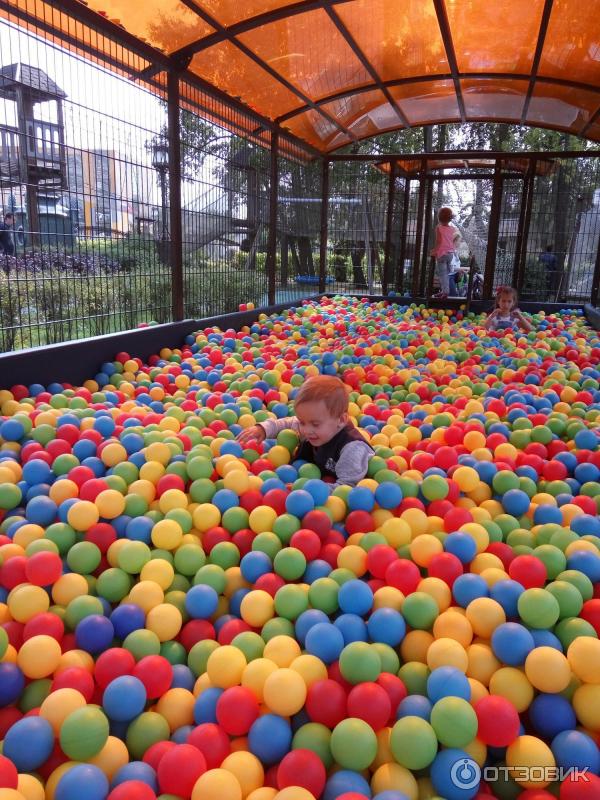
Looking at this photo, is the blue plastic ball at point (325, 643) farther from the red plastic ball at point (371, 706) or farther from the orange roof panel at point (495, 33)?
the orange roof panel at point (495, 33)

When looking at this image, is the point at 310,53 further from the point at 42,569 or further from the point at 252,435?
the point at 42,569

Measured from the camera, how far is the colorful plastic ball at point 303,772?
1255 millimetres

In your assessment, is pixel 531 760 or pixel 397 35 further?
pixel 397 35

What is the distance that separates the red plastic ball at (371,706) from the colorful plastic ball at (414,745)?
75 millimetres

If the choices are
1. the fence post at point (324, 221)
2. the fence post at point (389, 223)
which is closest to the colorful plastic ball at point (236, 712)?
the fence post at point (324, 221)

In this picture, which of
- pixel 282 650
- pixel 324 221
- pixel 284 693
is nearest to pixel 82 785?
pixel 284 693

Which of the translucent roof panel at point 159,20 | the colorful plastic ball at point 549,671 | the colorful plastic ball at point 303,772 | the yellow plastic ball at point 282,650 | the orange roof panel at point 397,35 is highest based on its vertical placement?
the orange roof panel at point 397,35

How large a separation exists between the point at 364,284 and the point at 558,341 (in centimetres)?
567

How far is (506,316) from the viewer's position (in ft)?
23.6

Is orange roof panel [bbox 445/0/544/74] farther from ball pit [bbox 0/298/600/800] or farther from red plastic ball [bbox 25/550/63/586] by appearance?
red plastic ball [bbox 25/550/63/586]

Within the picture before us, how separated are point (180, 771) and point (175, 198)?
16.7ft

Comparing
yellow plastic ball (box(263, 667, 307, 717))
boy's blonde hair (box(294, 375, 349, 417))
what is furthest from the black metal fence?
yellow plastic ball (box(263, 667, 307, 717))

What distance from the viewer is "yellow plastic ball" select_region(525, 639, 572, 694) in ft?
4.71

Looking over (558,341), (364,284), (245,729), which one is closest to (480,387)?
(558,341)
